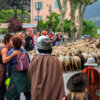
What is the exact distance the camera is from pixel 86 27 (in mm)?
63750

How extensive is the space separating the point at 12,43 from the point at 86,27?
58.9 meters

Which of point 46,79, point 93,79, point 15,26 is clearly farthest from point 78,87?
point 15,26

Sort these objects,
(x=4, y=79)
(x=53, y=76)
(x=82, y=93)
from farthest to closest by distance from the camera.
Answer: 1. (x=4, y=79)
2. (x=53, y=76)
3. (x=82, y=93)

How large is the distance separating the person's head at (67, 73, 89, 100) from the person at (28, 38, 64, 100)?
0.61m

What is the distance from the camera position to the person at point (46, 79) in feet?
16.4

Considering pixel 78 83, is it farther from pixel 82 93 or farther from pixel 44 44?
pixel 44 44

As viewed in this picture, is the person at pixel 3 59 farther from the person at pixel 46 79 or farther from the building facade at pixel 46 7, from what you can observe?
the building facade at pixel 46 7

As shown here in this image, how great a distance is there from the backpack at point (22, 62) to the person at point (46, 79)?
1.52ft

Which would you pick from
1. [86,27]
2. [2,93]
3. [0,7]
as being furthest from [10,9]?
[2,93]

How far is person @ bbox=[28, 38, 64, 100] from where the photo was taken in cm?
500

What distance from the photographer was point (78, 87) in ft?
13.9

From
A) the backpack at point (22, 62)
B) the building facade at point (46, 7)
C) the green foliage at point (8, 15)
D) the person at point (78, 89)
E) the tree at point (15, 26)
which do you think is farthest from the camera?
the green foliage at point (8, 15)

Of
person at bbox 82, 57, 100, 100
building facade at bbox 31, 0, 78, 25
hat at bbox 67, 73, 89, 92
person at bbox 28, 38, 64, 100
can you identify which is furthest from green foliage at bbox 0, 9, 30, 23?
hat at bbox 67, 73, 89, 92

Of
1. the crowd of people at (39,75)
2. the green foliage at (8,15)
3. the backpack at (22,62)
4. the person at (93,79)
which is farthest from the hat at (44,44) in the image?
the green foliage at (8,15)
